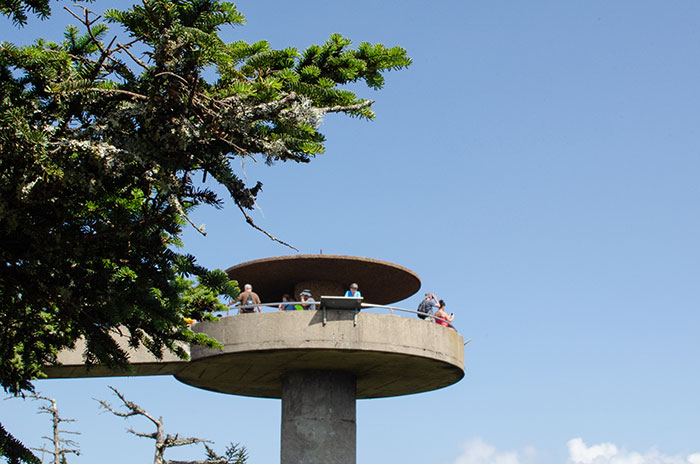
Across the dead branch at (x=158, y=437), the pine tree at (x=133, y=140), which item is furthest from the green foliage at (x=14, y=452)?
the dead branch at (x=158, y=437)

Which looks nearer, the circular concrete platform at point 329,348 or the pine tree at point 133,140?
the pine tree at point 133,140

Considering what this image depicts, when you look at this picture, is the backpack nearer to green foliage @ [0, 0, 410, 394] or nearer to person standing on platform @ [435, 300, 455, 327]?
person standing on platform @ [435, 300, 455, 327]

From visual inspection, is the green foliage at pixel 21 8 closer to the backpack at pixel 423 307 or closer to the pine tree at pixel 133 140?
the pine tree at pixel 133 140

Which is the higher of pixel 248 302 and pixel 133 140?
pixel 248 302

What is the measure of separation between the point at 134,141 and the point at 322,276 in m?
17.3

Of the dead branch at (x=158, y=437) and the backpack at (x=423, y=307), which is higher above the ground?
the backpack at (x=423, y=307)

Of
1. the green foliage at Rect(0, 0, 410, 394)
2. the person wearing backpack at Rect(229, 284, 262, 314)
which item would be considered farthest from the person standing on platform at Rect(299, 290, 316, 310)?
the green foliage at Rect(0, 0, 410, 394)

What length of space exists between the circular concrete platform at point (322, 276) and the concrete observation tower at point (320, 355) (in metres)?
0.03

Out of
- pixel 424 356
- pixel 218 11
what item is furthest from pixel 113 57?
pixel 424 356

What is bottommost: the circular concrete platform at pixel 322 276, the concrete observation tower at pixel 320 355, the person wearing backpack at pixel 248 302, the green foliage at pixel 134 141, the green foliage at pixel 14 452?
the green foliage at pixel 14 452

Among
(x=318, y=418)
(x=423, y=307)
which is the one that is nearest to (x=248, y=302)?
(x=318, y=418)

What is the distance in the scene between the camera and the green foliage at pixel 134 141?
535 cm

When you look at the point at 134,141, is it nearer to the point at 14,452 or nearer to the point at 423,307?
the point at 14,452

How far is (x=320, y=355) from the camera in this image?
19.1 metres
